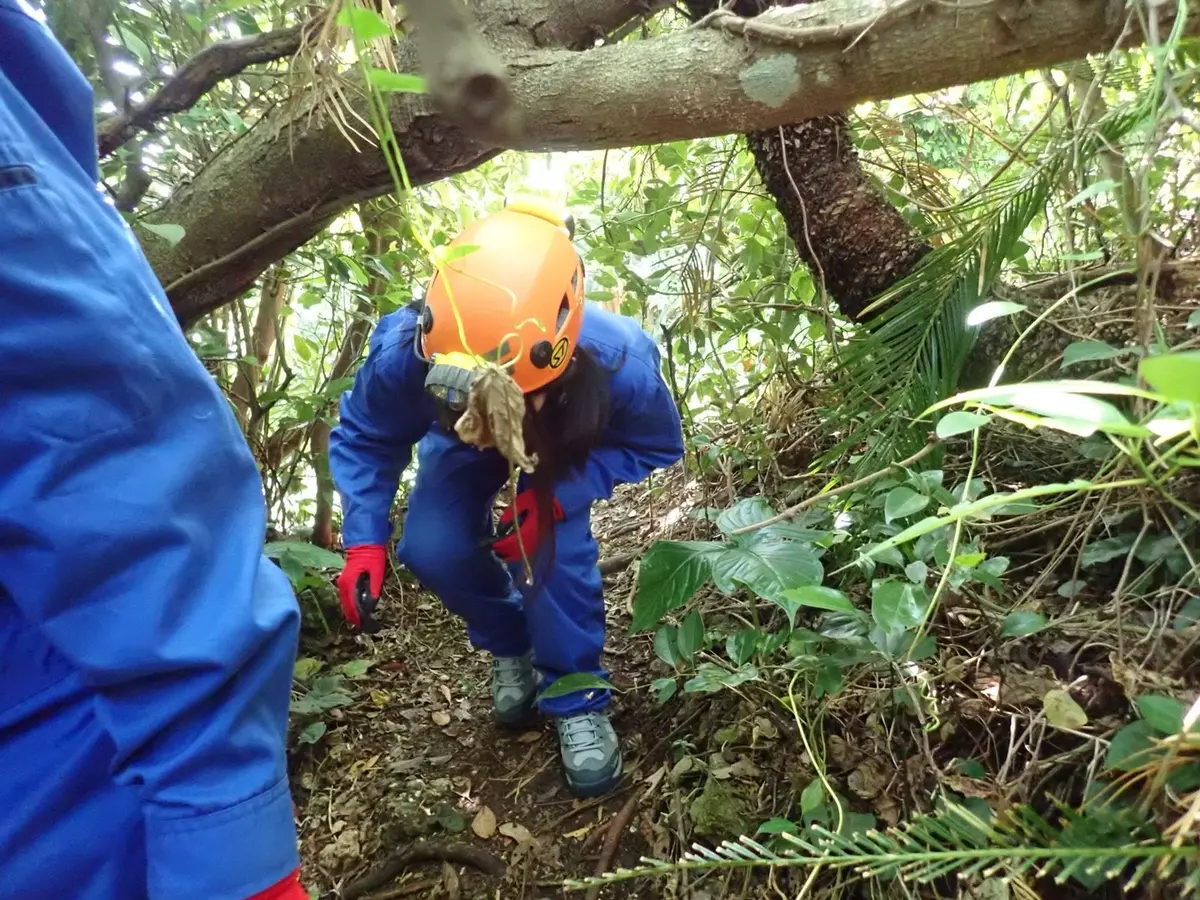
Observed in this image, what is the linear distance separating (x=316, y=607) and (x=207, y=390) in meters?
1.33

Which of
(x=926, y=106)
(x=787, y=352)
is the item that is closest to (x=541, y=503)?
(x=787, y=352)

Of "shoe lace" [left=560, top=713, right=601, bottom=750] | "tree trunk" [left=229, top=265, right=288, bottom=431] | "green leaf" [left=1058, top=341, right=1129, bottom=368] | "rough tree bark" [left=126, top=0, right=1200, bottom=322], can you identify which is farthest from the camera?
"tree trunk" [left=229, top=265, right=288, bottom=431]

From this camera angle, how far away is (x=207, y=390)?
2.01 ft

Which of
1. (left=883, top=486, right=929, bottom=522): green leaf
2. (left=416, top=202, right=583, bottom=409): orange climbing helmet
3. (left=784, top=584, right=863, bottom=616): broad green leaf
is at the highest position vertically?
(left=416, top=202, right=583, bottom=409): orange climbing helmet

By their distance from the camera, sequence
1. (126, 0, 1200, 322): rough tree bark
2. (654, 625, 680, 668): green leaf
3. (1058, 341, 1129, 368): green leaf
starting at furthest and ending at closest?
(654, 625, 680, 668): green leaf → (1058, 341, 1129, 368): green leaf → (126, 0, 1200, 322): rough tree bark

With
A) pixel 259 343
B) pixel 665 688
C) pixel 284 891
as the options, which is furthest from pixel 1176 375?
pixel 259 343

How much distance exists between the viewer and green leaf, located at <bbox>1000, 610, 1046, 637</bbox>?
90 centimetres

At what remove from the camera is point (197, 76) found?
1.13m

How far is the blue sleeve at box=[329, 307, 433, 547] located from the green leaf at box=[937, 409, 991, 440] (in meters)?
1.08

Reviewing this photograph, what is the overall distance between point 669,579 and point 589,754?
0.51 metres

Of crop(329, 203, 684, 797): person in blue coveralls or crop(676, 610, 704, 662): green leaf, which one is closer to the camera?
crop(676, 610, 704, 662): green leaf

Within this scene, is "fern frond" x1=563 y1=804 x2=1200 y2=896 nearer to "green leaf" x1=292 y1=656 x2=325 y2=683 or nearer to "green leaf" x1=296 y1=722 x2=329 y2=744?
"green leaf" x1=296 y1=722 x2=329 y2=744

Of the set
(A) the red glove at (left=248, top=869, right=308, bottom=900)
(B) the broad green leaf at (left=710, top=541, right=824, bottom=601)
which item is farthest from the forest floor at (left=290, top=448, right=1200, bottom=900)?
(A) the red glove at (left=248, top=869, right=308, bottom=900)

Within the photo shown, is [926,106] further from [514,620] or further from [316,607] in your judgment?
[316,607]
